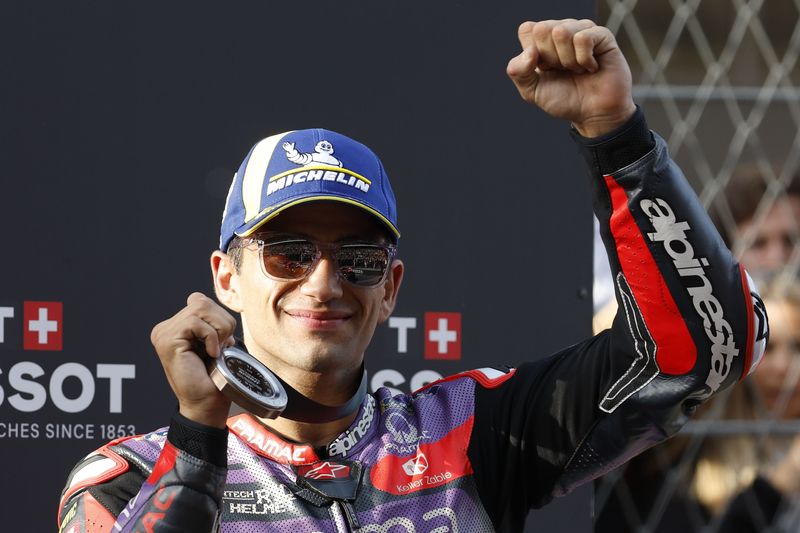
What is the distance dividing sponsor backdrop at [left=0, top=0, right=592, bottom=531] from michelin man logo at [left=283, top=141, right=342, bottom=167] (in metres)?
0.57

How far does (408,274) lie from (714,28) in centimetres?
90

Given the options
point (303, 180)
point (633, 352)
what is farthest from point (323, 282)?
point (633, 352)

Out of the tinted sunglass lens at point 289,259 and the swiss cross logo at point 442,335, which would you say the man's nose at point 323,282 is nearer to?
the tinted sunglass lens at point 289,259

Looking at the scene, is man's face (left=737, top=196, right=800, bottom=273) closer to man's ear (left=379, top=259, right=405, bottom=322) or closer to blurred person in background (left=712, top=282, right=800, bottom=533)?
blurred person in background (left=712, top=282, right=800, bottom=533)

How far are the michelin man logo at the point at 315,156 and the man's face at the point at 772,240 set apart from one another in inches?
48.5

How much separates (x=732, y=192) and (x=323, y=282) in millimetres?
1295

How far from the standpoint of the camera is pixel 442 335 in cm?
201

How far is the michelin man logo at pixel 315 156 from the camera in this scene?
1380 mm

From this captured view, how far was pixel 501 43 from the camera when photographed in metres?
2.02

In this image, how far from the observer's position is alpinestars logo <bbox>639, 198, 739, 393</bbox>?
1.25m

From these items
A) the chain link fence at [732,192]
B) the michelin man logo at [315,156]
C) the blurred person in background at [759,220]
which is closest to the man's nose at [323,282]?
the michelin man logo at [315,156]

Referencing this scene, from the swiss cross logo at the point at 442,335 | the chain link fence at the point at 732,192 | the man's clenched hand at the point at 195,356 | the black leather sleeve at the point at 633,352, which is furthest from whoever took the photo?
the chain link fence at the point at 732,192

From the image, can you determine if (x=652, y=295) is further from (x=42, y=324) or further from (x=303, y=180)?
(x=42, y=324)

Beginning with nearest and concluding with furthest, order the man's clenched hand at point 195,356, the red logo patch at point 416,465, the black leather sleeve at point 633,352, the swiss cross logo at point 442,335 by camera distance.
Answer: the man's clenched hand at point 195,356, the black leather sleeve at point 633,352, the red logo patch at point 416,465, the swiss cross logo at point 442,335
